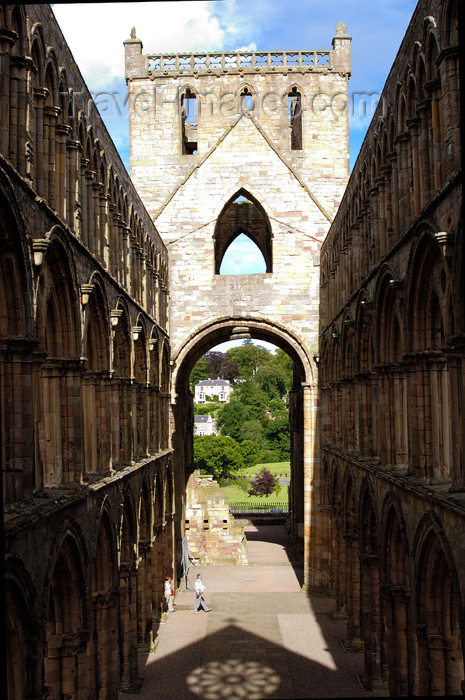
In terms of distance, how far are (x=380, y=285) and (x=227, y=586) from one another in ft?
50.3

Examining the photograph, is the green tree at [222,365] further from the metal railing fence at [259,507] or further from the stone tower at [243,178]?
the stone tower at [243,178]

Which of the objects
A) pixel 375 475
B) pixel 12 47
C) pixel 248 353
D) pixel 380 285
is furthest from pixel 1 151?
pixel 248 353

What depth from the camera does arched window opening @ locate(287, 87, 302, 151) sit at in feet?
95.2

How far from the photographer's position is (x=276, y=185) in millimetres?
27031

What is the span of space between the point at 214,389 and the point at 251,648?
120962mm

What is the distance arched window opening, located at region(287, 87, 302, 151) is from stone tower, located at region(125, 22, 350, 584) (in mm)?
46

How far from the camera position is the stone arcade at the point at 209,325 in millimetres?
8938

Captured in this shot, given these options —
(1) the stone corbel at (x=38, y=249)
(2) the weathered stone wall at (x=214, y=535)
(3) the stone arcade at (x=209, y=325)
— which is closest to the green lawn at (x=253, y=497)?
(2) the weathered stone wall at (x=214, y=535)

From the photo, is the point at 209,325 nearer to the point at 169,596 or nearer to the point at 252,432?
the point at 169,596

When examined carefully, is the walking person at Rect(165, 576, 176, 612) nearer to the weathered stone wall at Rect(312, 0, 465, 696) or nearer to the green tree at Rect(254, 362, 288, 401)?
the weathered stone wall at Rect(312, 0, 465, 696)

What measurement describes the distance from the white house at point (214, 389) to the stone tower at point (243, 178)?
107144 millimetres

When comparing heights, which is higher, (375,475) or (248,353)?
(248,353)

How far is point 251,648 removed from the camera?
1922 centimetres

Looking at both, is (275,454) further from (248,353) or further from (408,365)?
(408,365)
